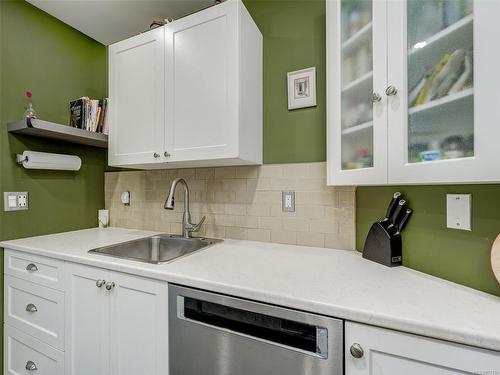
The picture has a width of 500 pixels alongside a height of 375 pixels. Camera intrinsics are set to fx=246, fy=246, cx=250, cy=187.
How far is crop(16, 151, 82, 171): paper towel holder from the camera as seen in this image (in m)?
1.63

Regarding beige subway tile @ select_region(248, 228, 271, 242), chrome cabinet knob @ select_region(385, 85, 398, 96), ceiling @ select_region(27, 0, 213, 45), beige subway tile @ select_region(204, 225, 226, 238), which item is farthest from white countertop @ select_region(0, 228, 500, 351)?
ceiling @ select_region(27, 0, 213, 45)

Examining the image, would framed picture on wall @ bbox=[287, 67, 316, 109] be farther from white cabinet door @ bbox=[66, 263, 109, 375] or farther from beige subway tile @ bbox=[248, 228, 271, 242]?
white cabinet door @ bbox=[66, 263, 109, 375]

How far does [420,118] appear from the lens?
2.76 feet

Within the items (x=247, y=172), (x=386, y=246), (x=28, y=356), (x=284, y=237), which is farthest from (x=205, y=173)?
(x=28, y=356)

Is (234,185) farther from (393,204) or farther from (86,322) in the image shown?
(86,322)

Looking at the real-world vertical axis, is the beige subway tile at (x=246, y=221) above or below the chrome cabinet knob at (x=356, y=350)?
above

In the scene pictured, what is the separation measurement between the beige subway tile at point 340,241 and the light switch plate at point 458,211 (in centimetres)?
53

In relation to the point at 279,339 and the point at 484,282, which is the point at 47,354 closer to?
the point at 279,339

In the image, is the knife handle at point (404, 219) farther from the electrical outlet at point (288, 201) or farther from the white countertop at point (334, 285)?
the electrical outlet at point (288, 201)

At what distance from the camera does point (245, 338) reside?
0.86m

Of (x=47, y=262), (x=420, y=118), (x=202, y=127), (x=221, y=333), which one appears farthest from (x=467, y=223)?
(x=47, y=262)

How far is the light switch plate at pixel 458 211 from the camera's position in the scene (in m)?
0.82

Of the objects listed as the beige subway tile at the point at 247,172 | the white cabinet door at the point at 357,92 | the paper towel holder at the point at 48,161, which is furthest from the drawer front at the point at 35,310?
the white cabinet door at the point at 357,92

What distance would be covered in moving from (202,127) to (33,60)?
145 centimetres
